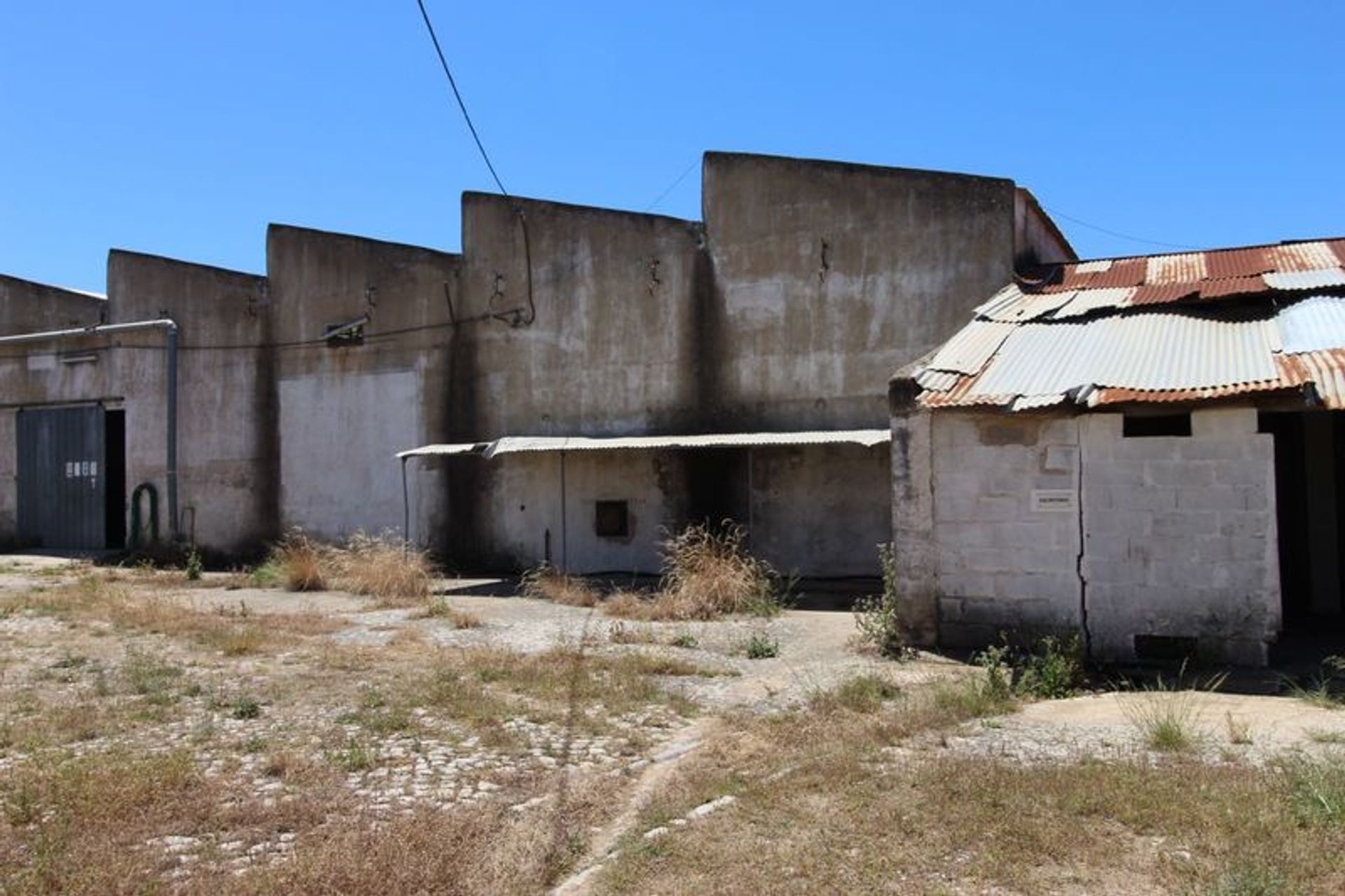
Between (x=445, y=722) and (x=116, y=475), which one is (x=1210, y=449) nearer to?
(x=445, y=722)

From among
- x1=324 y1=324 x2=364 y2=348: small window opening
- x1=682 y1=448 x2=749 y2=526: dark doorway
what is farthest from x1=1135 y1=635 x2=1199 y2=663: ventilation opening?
x1=324 y1=324 x2=364 y2=348: small window opening

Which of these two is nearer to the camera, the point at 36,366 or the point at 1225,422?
the point at 1225,422

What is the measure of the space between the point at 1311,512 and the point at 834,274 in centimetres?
673

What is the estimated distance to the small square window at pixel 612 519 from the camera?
1581cm

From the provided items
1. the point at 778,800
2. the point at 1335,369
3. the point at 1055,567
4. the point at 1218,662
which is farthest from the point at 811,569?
the point at 778,800

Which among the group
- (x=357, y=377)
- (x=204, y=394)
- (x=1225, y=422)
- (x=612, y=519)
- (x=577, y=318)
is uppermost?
(x=577, y=318)

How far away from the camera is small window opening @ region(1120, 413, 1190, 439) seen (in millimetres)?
8703

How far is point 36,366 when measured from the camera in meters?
21.6

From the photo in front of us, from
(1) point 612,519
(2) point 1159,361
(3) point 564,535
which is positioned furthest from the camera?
(3) point 564,535

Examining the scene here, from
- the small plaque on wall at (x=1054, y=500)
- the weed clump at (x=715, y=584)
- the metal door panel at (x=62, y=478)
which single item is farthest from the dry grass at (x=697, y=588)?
the metal door panel at (x=62, y=478)

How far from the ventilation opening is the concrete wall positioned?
6 cm

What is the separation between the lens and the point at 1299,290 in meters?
9.84

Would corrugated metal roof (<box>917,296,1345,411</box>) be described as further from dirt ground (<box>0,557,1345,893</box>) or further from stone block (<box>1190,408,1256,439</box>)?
dirt ground (<box>0,557,1345,893</box>)

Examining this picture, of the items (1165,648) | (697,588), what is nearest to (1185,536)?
(1165,648)
